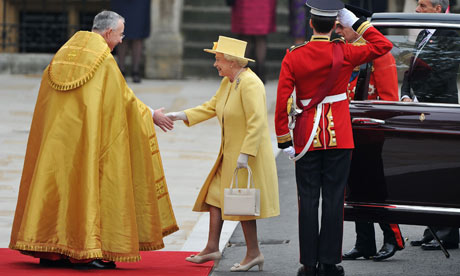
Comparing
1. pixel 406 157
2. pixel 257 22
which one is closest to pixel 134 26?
pixel 257 22

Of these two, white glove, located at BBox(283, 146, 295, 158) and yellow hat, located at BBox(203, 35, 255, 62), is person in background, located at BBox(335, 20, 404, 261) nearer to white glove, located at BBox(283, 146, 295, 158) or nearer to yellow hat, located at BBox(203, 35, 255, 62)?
white glove, located at BBox(283, 146, 295, 158)

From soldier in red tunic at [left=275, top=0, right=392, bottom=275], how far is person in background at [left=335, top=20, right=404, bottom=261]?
0.17 m

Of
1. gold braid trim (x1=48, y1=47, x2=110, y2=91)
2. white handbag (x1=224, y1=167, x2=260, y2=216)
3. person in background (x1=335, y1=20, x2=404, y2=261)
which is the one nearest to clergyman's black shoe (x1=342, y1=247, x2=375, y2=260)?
person in background (x1=335, y1=20, x2=404, y2=261)

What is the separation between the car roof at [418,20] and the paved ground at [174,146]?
86.4 inches

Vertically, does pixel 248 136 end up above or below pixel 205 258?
above

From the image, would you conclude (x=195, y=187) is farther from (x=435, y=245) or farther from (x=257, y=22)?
(x=257, y=22)

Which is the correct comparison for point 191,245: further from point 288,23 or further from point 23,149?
point 288,23

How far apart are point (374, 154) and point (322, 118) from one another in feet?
1.58

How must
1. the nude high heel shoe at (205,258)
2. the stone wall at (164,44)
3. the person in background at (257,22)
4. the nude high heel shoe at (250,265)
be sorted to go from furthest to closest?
the stone wall at (164,44)
the person in background at (257,22)
the nude high heel shoe at (205,258)
the nude high heel shoe at (250,265)

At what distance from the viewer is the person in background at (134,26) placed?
17453mm

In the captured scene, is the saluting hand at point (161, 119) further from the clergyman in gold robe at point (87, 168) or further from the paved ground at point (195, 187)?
the paved ground at point (195, 187)

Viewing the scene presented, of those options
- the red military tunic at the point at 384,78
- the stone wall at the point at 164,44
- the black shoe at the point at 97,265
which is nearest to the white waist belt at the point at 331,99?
the red military tunic at the point at 384,78

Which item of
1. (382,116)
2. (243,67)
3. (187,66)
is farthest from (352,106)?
(187,66)

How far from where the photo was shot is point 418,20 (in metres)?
6.91
